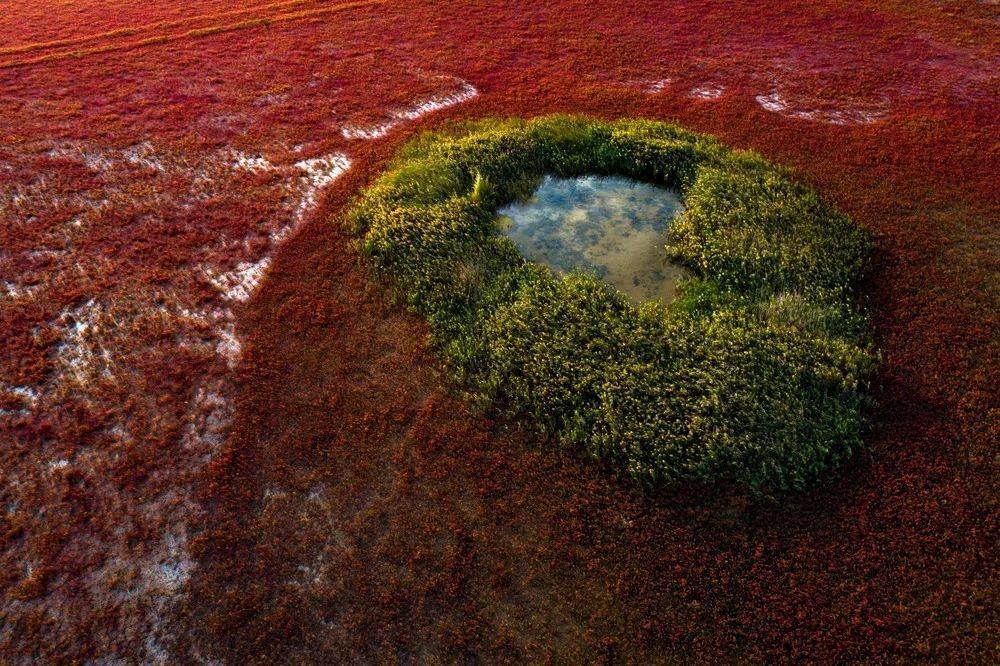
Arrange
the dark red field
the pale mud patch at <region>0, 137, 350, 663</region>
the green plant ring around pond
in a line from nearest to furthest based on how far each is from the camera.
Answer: the dark red field → the pale mud patch at <region>0, 137, 350, 663</region> → the green plant ring around pond

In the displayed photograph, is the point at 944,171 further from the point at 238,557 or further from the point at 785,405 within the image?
the point at 238,557

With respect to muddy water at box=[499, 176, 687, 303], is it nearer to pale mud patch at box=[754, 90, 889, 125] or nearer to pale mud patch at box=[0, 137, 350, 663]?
pale mud patch at box=[0, 137, 350, 663]

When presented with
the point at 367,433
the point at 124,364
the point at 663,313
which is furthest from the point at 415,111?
the point at 367,433

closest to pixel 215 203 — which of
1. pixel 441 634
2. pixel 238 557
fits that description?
pixel 238 557

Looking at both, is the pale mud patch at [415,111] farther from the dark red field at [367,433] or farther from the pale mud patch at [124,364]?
the pale mud patch at [124,364]

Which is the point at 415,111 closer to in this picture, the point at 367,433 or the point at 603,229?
the point at 603,229

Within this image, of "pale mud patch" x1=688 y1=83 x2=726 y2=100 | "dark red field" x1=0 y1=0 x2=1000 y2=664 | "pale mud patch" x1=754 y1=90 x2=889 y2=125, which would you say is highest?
"pale mud patch" x1=688 y1=83 x2=726 y2=100

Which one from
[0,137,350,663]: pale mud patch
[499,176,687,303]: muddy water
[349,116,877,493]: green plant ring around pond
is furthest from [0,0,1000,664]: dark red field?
[499,176,687,303]: muddy water
